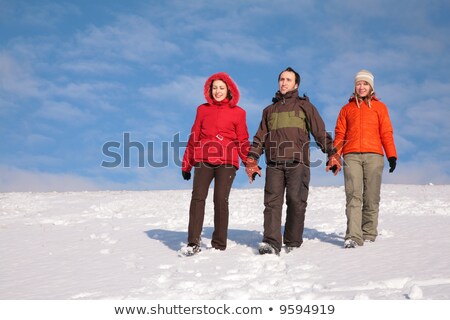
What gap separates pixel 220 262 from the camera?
602 cm

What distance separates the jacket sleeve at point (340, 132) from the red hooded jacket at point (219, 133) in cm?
136

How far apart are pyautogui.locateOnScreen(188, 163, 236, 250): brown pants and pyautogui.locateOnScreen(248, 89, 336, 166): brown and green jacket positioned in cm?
51

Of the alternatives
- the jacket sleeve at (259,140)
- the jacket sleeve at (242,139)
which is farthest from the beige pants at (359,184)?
the jacket sleeve at (242,139)

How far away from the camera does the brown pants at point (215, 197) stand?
678 cm

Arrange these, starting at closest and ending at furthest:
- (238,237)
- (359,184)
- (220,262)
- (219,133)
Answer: (220,262) < (219,133) < (359,184) < (238,237)

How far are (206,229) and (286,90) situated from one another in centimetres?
388

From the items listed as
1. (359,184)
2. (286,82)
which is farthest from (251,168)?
A: (359,184)

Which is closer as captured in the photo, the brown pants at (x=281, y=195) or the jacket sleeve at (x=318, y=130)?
the brown pants at (x=281, y=195)

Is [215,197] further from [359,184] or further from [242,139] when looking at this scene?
[359,184]

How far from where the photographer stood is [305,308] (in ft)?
13.1

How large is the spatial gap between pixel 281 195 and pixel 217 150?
3.62 ft

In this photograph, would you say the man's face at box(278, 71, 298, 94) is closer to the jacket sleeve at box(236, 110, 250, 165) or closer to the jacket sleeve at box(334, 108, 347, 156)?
the jacket sleeve at box(236, 110, 250, 165)

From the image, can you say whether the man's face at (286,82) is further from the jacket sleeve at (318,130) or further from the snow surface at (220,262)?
the snow surface at (220,262)

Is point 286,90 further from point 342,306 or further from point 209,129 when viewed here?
point 342,306
